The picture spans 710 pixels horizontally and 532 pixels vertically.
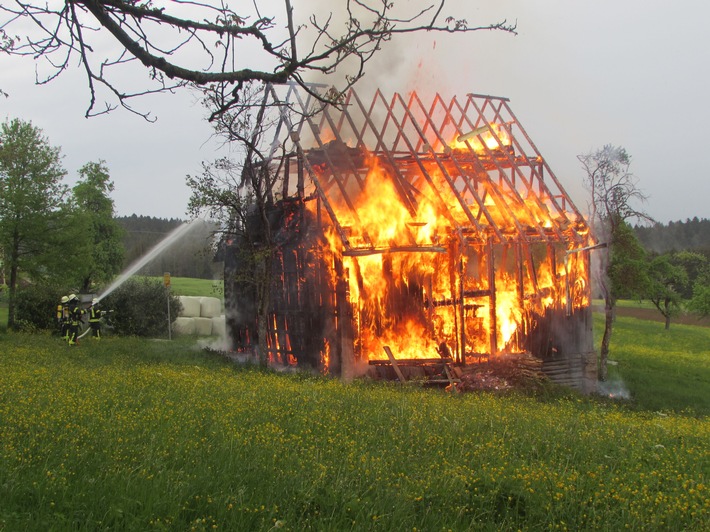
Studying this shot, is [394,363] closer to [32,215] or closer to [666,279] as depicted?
[32,215]

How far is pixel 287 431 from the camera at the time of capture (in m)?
7.82

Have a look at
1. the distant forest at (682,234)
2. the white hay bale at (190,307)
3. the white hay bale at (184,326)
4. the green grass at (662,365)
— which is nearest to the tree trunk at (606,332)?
the green grass at (662,365)

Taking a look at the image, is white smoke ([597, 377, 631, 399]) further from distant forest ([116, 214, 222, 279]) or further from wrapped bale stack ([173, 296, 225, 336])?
distant forest ([116, 214, 222, 279])

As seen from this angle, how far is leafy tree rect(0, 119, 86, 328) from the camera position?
25.4 meters

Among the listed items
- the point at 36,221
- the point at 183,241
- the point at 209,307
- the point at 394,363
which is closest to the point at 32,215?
the point at 36,221

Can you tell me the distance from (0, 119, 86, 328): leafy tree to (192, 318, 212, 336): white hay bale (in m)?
9.33

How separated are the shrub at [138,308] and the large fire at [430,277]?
15.4 m

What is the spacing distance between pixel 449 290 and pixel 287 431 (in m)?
10.9

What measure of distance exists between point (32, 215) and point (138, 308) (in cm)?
688

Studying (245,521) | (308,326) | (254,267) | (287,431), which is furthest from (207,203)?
(245,521)

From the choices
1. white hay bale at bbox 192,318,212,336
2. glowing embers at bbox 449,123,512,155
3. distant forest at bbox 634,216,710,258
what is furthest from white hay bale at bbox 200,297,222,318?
distant forest at bbox 634,216,710,258

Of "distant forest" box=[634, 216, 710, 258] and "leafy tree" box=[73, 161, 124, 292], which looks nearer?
"leafy tree" box=[73, 161, 124, 292]

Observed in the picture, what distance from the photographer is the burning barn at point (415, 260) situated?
17859 millimetres

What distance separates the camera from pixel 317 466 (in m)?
6.21
